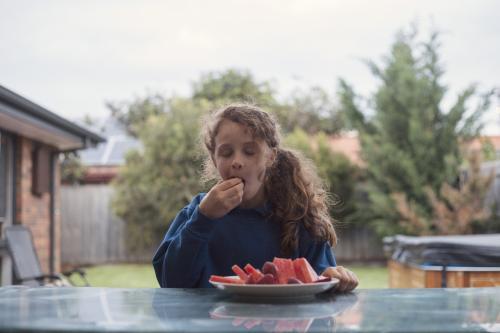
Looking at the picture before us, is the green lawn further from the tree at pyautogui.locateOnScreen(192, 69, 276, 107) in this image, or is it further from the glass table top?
the glass table top

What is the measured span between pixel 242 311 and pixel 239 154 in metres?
0.61

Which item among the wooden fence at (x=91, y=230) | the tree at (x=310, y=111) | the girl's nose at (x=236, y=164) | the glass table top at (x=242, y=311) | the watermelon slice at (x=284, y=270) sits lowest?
the wooden fence at (x=91, y=230)

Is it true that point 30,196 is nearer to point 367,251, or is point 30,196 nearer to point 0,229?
point 0,229

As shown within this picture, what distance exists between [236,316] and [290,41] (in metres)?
16.1

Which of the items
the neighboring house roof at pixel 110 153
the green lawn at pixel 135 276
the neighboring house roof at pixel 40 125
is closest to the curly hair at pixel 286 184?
the neighboring house roof at pixel 40 125

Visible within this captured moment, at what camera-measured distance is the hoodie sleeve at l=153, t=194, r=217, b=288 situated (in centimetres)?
156

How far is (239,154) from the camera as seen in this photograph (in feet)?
5.44

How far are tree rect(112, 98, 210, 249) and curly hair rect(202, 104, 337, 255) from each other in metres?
10.3

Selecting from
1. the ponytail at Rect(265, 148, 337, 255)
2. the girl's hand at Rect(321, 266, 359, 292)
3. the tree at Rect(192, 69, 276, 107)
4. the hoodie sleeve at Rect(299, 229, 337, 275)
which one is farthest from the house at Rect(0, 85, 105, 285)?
the tree at Rect(192, 69, 276, 107)

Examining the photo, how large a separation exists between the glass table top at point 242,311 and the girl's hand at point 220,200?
202mm

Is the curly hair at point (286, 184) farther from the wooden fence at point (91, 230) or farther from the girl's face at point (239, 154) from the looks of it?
the wooden fence at point (91, 230)

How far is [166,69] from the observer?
19688 mm

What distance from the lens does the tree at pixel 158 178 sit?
1246 centimetres

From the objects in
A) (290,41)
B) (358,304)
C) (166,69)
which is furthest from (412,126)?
(358,304)
